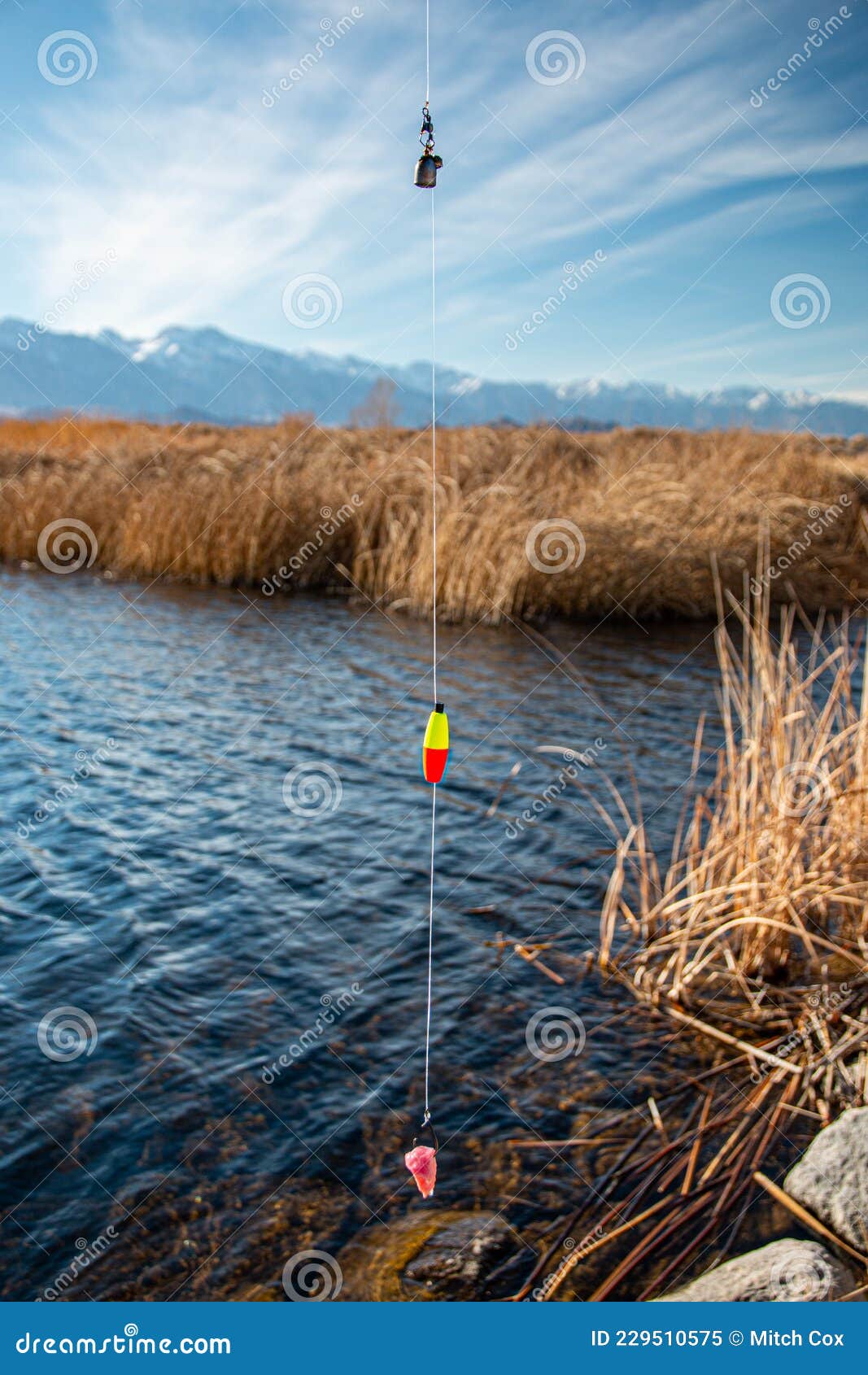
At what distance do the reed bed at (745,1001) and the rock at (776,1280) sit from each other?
0.20 m

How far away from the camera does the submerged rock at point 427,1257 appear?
3488mm

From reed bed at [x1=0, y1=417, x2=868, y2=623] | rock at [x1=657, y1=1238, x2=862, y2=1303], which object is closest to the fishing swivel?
rock at [x1=657, y1=1238, x2=862, y2=1303]

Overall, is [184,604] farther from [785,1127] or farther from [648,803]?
[785,1127]

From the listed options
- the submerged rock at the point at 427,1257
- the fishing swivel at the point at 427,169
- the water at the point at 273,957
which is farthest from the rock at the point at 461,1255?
the fishing swivel at the point at 427,169

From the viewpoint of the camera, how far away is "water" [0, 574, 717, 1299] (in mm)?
3914

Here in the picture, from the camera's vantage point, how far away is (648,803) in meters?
8.00

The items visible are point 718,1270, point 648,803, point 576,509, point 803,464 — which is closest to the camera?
point 718,1270

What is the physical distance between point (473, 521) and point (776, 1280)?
1234 cm

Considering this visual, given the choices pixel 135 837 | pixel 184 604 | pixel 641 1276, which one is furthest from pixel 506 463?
pixel 641 1276

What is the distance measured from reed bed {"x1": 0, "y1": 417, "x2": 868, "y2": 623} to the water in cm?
365

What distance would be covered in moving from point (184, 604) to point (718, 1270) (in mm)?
13227

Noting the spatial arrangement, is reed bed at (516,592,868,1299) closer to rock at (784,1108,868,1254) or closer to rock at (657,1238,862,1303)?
rock at (784,1108,868,1254)

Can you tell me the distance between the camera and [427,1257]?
11.9ft

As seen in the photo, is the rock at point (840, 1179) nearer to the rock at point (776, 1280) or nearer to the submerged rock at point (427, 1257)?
the rock at point (776, 1280)
